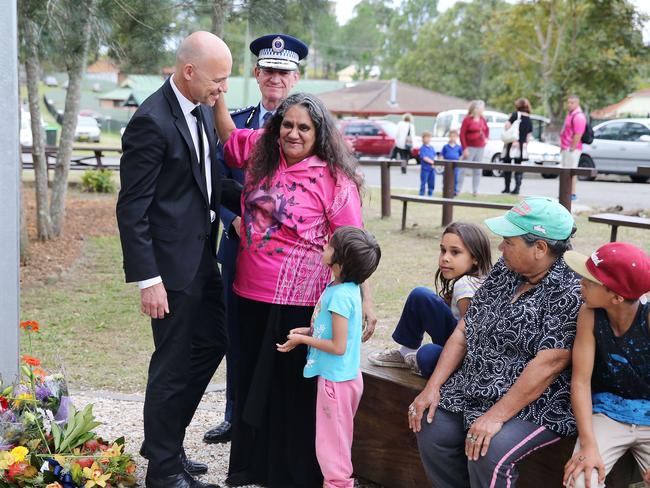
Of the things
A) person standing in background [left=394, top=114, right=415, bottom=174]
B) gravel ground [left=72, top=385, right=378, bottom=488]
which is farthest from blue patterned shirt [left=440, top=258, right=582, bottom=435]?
person standing in background [left=394, top=114, right=415, bottom=174]

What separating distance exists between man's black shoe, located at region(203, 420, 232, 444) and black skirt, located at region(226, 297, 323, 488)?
0.53 m

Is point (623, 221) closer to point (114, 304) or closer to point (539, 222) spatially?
point (114, 304)

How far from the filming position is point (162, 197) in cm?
323

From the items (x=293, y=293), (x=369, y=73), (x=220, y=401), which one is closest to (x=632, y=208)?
(x=220, y=401)

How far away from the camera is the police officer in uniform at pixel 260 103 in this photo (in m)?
3.84

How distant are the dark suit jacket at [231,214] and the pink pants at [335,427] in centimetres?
89

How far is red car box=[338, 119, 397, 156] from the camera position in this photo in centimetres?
2655

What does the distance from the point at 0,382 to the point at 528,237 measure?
2.25 meters

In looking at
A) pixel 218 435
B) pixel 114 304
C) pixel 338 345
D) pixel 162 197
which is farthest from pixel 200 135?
pixel 114 304

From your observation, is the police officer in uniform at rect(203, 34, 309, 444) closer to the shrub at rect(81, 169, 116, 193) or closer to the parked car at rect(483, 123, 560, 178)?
the shrub at rect(81, 169, 116, 193)

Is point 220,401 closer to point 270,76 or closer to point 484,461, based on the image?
point 270,76

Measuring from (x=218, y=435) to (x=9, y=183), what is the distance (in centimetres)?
162

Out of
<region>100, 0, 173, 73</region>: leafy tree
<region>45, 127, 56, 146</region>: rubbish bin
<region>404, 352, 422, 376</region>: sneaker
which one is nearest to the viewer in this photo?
<region>404, 352, 422, 376</region>: sneaker

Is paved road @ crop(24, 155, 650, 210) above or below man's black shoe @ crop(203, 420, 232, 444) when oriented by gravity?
above
